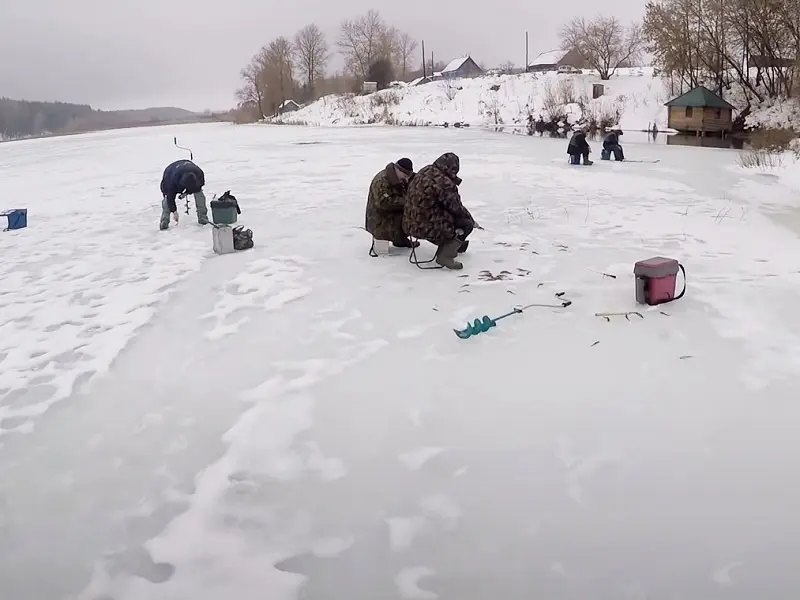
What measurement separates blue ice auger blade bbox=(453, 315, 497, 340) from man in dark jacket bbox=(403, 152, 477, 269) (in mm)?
1370

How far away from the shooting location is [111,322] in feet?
15.5

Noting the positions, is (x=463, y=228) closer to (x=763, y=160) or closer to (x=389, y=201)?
(x=389, y=201)

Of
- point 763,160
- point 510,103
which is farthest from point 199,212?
point 510,103

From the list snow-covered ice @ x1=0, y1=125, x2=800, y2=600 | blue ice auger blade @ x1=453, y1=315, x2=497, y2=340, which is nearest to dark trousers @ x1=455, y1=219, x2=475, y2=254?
snow-covered ice @ x1=0, y1=125, x2=800, y2=600

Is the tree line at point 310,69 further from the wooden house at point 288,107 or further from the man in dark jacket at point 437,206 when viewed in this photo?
the man in dark jacket at point 437,206

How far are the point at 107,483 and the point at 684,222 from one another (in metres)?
6.98

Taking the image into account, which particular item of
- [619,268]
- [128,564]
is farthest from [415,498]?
[619,268]

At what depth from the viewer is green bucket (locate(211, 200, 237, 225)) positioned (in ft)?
22.7

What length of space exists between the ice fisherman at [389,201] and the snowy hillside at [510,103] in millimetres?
23701

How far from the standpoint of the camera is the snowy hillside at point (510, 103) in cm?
3092

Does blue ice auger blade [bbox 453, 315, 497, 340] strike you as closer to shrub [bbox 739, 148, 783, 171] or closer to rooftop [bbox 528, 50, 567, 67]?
shrub [bbox 739, 148, 783, 171]

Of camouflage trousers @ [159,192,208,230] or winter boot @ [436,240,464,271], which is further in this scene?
camouflage trousers @ [159,192,208,230]

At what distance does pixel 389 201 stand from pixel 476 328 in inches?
83.0

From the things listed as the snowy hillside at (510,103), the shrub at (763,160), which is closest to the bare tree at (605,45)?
the snowy hillside at (510,103)
